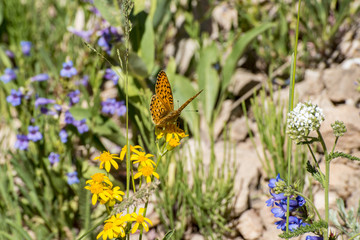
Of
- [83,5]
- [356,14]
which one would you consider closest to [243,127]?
[356,14]

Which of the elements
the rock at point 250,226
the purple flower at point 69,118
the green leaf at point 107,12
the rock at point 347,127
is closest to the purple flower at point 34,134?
the purple flower at point 69,118

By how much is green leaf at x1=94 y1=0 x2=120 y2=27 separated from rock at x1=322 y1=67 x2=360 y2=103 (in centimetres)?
127

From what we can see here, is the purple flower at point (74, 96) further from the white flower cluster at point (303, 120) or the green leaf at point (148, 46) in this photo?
the white flower cluster at point (303, 120)

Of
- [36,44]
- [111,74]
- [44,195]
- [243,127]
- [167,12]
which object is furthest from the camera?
[36,44]

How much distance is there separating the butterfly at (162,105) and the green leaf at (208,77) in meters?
1.10

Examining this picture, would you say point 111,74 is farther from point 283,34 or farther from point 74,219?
point 283,34

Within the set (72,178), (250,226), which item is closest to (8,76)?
(72,178)

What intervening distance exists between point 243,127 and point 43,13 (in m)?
1.80

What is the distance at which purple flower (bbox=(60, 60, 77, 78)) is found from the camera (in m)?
2.19

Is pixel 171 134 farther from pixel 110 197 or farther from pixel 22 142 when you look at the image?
pixel 22 142

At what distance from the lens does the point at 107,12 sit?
2.28 m

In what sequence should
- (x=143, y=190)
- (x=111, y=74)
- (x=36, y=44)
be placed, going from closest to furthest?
(x=143, y=190), (x=111, y=74), (x=36, y=44)

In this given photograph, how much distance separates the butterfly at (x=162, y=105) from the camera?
143 centimetres

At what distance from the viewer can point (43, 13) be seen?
3250 mm
